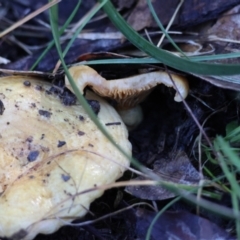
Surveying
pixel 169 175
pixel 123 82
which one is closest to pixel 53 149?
pixel 123 82

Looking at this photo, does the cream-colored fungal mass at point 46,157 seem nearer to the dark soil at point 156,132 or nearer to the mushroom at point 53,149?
the mushroom at point 53,149

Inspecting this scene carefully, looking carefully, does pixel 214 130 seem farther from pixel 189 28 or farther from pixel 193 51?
pixel 189 28

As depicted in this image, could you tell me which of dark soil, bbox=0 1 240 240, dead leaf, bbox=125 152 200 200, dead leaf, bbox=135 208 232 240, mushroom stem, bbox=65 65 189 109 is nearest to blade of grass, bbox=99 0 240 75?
mushroom stem, bbox=65 65 189 109

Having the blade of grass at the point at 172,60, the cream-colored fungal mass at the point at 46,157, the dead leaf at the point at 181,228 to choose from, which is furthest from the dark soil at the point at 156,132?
the blade of grass at the point at 172,60

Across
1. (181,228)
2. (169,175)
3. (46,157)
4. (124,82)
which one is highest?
(124,82)

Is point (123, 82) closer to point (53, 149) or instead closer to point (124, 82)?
point (124, 82)
